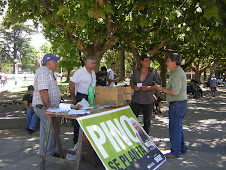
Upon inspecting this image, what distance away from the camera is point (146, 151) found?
4.36 meters

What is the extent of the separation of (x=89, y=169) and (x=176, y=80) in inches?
89.8

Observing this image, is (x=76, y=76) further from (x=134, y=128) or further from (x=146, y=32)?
(x=146, y=32)

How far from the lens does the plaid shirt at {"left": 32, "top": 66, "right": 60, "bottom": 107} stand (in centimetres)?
413

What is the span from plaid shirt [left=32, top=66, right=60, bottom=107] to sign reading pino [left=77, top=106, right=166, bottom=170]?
1006mm

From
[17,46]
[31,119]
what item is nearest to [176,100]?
[31,119]

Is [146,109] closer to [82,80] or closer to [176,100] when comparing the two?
[176,100]

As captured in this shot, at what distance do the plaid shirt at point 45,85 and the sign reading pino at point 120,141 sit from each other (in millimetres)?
1006

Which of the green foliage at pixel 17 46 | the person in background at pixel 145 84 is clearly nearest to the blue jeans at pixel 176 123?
the person in background at pixel 145 84

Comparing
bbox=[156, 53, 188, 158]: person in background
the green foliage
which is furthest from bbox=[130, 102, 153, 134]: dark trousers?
the green foliage

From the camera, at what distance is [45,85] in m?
4.12

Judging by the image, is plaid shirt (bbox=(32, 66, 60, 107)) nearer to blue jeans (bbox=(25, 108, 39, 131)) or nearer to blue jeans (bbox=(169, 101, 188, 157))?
blue jeans (bbox=(169, 101, 188, 157))

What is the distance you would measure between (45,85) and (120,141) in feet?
5.17

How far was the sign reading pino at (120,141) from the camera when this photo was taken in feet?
11.6

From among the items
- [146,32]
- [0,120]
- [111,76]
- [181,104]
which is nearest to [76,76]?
[181,104]
